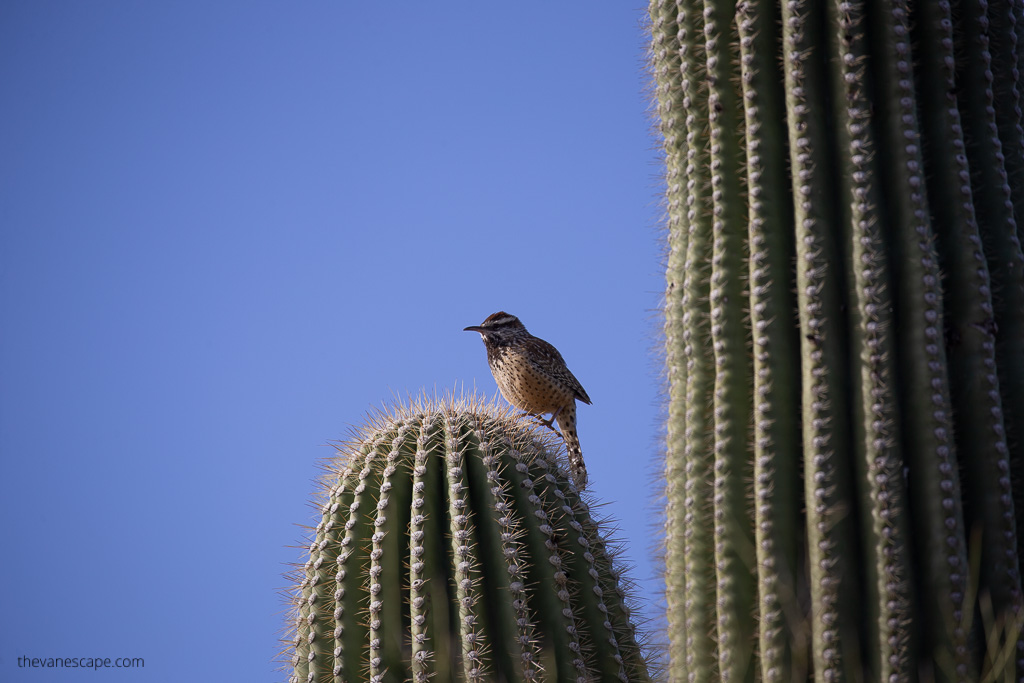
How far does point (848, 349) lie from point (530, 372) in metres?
4.39

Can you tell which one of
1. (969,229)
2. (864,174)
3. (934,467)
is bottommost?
(934,467)

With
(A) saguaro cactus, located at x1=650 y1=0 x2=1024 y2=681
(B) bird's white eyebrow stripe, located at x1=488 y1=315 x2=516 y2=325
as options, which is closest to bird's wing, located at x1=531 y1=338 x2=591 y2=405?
(B) bird's white eyebrow stripe, located at x1=488 y1=315 x2=516 y2=325

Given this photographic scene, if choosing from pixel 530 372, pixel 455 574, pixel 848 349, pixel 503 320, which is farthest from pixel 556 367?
pixel 848 349

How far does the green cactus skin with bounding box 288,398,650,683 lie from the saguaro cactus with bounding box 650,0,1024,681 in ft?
1.66

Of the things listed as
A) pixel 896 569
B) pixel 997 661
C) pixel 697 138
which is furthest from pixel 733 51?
pixel 997 661

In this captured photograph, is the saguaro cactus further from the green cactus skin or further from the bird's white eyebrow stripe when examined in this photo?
the bird's white eyebrow stripe

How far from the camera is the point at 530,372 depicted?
22.1 feet

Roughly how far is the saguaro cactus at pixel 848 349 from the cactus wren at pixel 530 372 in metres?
4.13

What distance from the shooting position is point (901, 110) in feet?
8.03

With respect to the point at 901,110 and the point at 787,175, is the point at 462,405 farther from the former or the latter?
the point at 901,110

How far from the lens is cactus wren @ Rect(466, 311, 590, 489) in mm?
6762

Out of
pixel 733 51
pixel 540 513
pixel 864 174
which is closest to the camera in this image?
pixel 864 174

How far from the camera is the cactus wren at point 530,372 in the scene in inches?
266

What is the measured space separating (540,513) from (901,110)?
1.54 m
